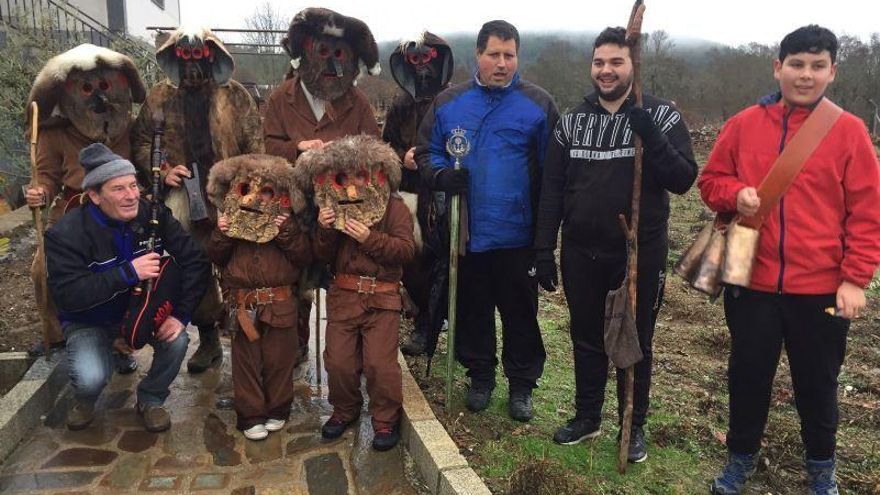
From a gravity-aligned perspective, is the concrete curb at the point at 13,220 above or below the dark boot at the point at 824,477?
above

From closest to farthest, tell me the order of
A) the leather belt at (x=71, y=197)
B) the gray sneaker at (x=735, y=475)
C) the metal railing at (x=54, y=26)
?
the gray sneaker at (x=735, y=475)
the leather belt at (x=71, y=197)
the metal railing at (x=54, y=26)

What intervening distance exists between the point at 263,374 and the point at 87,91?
211cm

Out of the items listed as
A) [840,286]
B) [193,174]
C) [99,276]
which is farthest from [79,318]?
[840,286]

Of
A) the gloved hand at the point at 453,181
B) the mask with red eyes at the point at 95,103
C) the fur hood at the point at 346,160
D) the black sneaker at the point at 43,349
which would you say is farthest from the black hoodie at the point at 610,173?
the black sneaker at the point at 43,349

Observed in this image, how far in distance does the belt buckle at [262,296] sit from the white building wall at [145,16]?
1278 centimetres

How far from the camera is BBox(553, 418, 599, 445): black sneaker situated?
11.8ft

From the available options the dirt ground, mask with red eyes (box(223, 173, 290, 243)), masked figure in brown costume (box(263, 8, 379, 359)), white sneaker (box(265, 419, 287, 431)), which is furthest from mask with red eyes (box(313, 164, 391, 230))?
the dirt ground

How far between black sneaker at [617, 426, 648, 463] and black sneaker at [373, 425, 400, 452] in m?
1.26

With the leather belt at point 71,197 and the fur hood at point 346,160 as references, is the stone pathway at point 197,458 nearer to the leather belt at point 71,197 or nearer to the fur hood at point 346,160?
the leather belt at point 71,197

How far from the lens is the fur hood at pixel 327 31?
418 centimetres

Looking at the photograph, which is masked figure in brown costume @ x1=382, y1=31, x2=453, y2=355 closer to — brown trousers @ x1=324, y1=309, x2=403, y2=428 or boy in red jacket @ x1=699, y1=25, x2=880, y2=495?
brown trousers @ x1=324, y1=309, x2=403, y2=428

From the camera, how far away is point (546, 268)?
11.5 feet

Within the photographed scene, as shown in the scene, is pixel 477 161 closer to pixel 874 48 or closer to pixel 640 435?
pixel 640 435

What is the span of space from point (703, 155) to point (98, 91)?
1316cm
